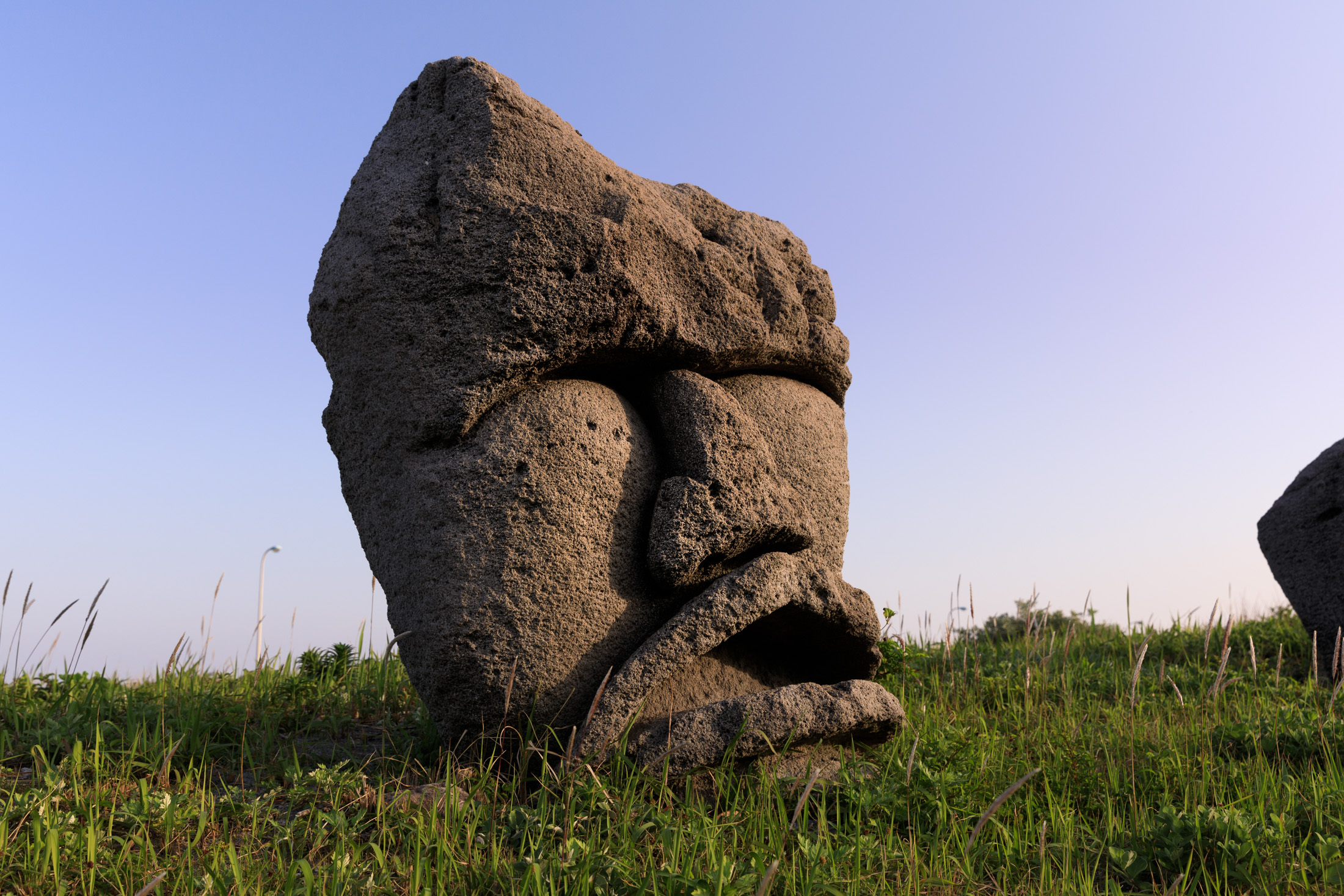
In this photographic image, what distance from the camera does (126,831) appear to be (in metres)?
2.95

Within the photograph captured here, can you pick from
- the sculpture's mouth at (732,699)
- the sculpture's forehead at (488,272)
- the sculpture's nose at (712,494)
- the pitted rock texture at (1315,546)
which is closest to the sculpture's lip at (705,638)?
the sculpture's mouth at (732,699)

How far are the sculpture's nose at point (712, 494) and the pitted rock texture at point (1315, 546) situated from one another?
16.1 ft

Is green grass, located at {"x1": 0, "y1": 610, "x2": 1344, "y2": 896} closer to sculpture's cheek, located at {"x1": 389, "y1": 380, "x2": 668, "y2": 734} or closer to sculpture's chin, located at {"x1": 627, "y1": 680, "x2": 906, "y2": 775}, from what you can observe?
sculpture's chin, located at {"x1": 627, "y1": 680, "x2": 906, "y2": 775}

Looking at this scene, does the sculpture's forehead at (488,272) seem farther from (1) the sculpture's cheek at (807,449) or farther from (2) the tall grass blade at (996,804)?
(2) the tall grass blade at (996,804)

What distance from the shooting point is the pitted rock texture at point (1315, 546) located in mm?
6488

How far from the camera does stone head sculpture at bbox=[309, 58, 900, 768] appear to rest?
3.35 m

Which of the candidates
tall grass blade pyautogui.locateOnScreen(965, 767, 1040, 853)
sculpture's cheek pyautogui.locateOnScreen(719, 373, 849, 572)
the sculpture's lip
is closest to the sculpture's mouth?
the sculpture's lip

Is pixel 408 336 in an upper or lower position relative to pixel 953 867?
upper

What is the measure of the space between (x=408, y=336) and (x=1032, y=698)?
14.7 feet

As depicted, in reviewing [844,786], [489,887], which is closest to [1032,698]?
[844,786]

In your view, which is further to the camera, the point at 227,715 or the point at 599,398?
the point at 227,715

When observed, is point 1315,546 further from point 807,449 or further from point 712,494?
point 712,494

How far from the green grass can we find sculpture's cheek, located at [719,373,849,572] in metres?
1.03

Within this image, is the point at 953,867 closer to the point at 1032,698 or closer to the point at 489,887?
the point at 489,887
